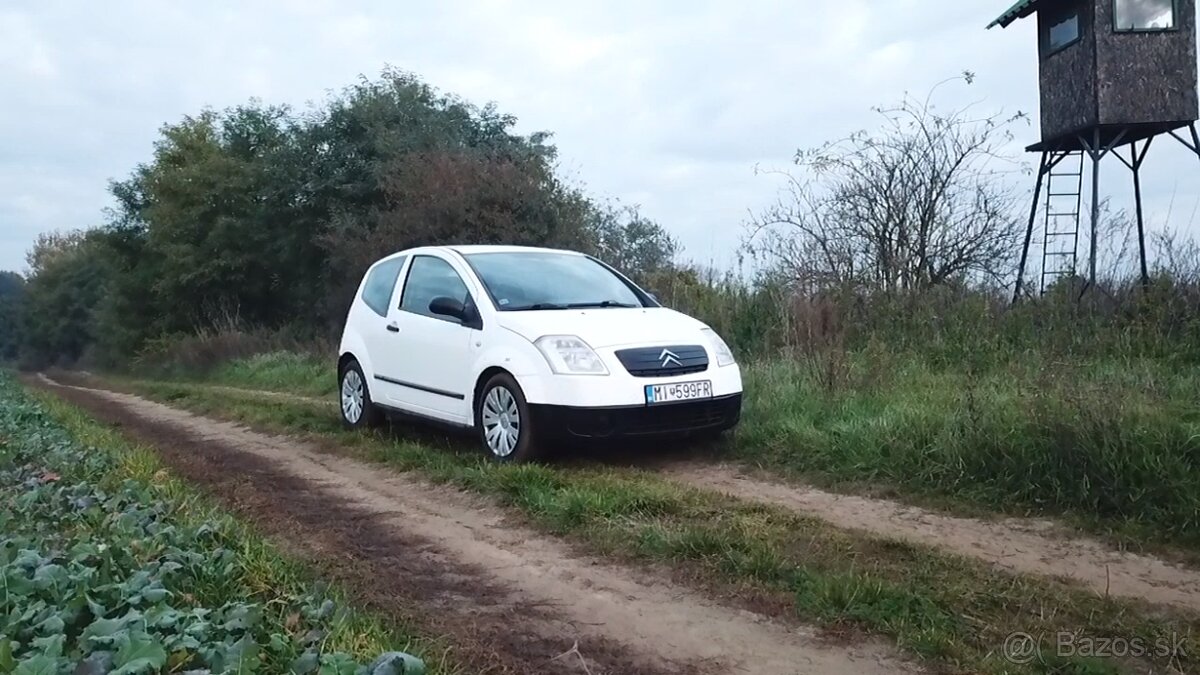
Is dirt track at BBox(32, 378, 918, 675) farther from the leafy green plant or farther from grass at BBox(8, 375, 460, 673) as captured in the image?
the leafy green plant

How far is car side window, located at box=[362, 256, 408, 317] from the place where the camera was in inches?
346

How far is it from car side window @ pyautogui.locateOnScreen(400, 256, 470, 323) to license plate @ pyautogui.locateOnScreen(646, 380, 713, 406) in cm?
182

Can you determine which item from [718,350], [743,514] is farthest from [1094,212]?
[743,514]

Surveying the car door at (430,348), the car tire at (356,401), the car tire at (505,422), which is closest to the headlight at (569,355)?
the car tire at (505,422)

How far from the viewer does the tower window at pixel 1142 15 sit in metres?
15.2

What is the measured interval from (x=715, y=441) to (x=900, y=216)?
779 cm

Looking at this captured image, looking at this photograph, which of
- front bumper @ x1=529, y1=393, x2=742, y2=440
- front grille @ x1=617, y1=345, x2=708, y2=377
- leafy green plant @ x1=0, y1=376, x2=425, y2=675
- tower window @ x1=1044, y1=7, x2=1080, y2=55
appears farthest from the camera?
tower window @ x1=1044, y1=7, x2=1080, y2=55

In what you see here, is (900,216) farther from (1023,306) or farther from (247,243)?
(247,243)

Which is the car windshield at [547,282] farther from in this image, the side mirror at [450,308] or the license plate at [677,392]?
the license plate at [677,392]

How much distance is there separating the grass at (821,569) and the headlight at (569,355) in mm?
681

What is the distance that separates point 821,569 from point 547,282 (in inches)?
163

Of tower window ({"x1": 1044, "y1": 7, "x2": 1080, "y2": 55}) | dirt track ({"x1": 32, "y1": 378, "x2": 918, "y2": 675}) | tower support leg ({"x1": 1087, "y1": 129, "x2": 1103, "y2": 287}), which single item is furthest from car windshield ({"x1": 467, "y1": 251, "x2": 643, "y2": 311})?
tower window ({"x1": 1044, "y1": 7, "x2": 1080, "y2": 55})

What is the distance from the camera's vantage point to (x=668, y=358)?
6.92 m

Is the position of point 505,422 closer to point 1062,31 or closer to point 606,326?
point 606,326
